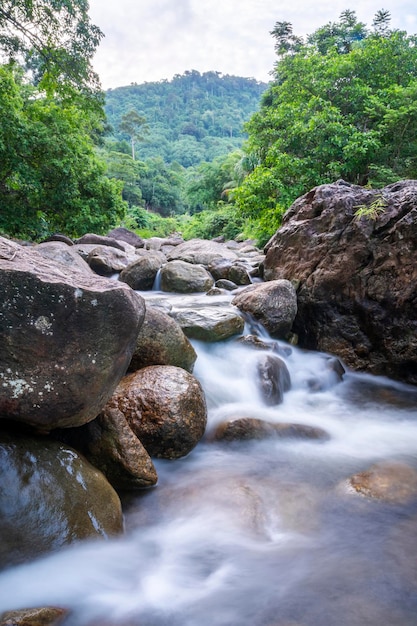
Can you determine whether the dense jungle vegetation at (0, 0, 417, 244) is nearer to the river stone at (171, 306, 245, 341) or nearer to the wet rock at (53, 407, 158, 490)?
the river stone at (171, 306, 245, 341)

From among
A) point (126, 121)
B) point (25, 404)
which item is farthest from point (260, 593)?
point (126, 121)

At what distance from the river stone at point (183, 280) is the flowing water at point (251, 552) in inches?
204

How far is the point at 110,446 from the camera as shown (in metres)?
3.15

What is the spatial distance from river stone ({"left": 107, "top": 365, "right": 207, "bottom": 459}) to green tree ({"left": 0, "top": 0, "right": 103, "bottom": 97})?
9.51 meters

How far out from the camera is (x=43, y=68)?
10328mm

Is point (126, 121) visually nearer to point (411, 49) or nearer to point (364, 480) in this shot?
point (411, 49)

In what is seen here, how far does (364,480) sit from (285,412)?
65.7 inches

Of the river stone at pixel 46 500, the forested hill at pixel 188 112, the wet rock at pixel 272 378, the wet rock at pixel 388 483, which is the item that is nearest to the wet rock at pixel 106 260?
the wet rock at pixel 272 378

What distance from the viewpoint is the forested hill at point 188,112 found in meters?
81.2

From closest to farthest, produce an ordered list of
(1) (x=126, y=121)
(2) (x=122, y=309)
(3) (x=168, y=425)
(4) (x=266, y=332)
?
(2) (x=122, y=309)
(3) (x=168, y=425)
(4) (x=266, y=332)
(1) (x=126, y=121)

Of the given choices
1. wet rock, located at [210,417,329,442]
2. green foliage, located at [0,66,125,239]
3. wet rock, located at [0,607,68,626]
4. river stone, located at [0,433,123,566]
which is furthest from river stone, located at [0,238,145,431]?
green foliage, located at [0,66,125,239]

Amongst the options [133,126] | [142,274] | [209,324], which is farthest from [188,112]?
[209,324]

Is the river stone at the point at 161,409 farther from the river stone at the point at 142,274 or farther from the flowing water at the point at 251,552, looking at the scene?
the river stone at the point at 142,274

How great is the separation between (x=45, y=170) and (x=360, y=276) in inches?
378
